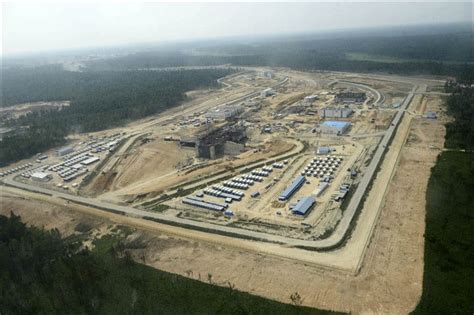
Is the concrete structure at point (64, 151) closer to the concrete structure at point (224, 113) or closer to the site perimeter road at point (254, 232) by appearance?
the site perimeter road at point (254, 232)

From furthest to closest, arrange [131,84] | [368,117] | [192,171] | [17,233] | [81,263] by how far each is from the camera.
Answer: [131,84] < [368,117] < [192,171] < [17,233] < [81,263]

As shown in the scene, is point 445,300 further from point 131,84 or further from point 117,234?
point 131,84

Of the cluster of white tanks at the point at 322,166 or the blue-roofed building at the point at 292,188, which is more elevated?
the cluster of white tanks at the point at 322,166

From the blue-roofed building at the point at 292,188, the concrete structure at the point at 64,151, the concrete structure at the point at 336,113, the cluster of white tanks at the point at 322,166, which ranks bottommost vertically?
the blue-roofed building at the point at 292,188

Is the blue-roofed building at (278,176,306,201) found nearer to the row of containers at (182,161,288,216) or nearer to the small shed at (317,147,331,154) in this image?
the row of containers at (182,161,288,216)

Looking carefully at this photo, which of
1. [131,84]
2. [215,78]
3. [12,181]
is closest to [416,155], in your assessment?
[12,181]

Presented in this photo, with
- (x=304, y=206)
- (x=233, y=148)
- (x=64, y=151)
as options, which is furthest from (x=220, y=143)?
(x=64, y=151)

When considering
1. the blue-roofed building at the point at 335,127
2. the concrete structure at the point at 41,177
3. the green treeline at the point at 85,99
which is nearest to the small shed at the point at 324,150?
the blue-roofed building at the point at 335,127

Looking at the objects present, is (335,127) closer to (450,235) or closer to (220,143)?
(220,143)
